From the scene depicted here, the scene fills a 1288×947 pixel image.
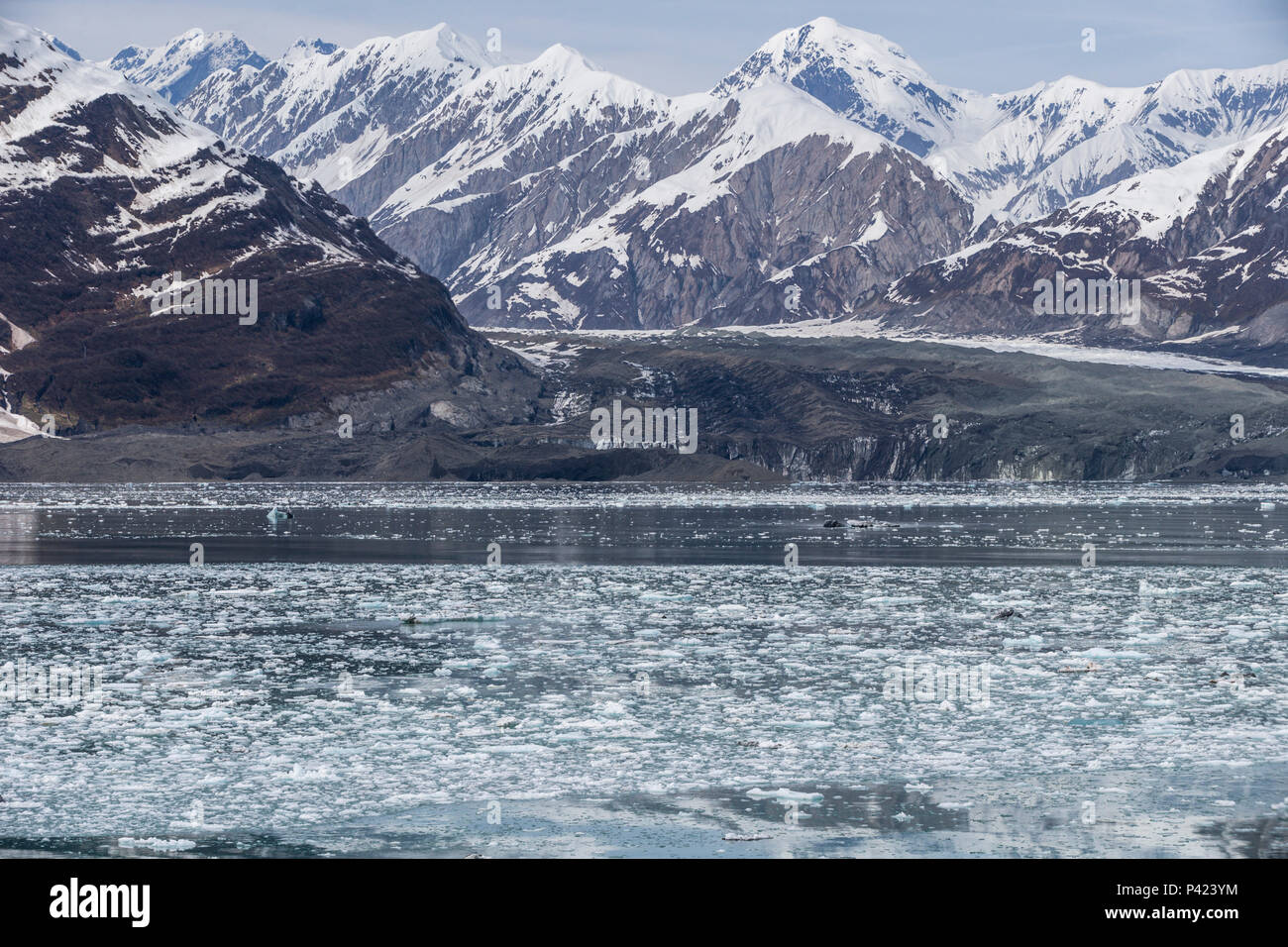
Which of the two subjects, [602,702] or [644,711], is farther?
[602,702]

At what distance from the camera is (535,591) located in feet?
151

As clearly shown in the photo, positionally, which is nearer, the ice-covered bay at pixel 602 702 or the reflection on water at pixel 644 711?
the reflection on water at pixel 644 711

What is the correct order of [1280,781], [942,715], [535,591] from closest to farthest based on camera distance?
[1280,781], [942,715], [535,591]

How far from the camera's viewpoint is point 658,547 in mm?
68500

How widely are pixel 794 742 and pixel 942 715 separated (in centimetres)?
326

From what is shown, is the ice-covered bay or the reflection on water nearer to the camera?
the reflection on water

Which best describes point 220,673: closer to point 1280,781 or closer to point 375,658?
point 375,658
